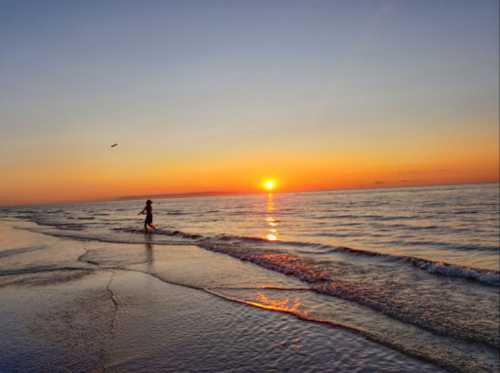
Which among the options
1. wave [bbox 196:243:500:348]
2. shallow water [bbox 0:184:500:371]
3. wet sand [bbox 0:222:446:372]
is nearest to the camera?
wet sand [bbox 0:222:446:372]

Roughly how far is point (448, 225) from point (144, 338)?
82.2 ft

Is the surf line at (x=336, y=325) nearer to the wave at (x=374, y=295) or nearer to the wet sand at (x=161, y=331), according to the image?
the wet sand at (x=161, y=331)

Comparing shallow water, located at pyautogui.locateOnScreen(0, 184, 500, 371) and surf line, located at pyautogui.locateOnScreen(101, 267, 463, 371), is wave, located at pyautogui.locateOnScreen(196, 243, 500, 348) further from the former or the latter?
surf line, located at pyautogui.locateOnScreen(101, 267, 463, 371)

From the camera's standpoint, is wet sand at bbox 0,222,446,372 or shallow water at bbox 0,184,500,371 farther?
shallow water at bbox 0,184,500,371

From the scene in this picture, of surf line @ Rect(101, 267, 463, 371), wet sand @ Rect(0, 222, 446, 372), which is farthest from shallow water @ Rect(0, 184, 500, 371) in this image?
wet sand @ Rect(0, 222, 446, 372)

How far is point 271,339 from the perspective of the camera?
552 centimetres

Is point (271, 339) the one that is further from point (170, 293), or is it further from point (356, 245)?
point (356, 245)

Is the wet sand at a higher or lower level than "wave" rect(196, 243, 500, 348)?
higher

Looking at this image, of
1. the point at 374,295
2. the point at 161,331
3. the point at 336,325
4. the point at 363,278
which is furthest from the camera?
the point at 363,278

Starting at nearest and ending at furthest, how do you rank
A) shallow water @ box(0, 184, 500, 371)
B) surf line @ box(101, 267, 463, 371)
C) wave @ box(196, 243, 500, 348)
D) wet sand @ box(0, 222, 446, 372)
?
wet sand @ box(0, 222, 446, 372) < surf line @ box(101, 267, 463, 371) < shallow water @ box(0, 184, 500, 371) < wave @ box(196, 243, 500, 348)

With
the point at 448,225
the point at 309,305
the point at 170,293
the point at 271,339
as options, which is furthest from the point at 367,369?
the point at 448,225

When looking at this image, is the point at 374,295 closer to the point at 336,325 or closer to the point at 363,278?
the point at 363,278

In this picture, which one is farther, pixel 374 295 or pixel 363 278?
pixel 363 278

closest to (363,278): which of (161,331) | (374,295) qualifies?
(374,295)
